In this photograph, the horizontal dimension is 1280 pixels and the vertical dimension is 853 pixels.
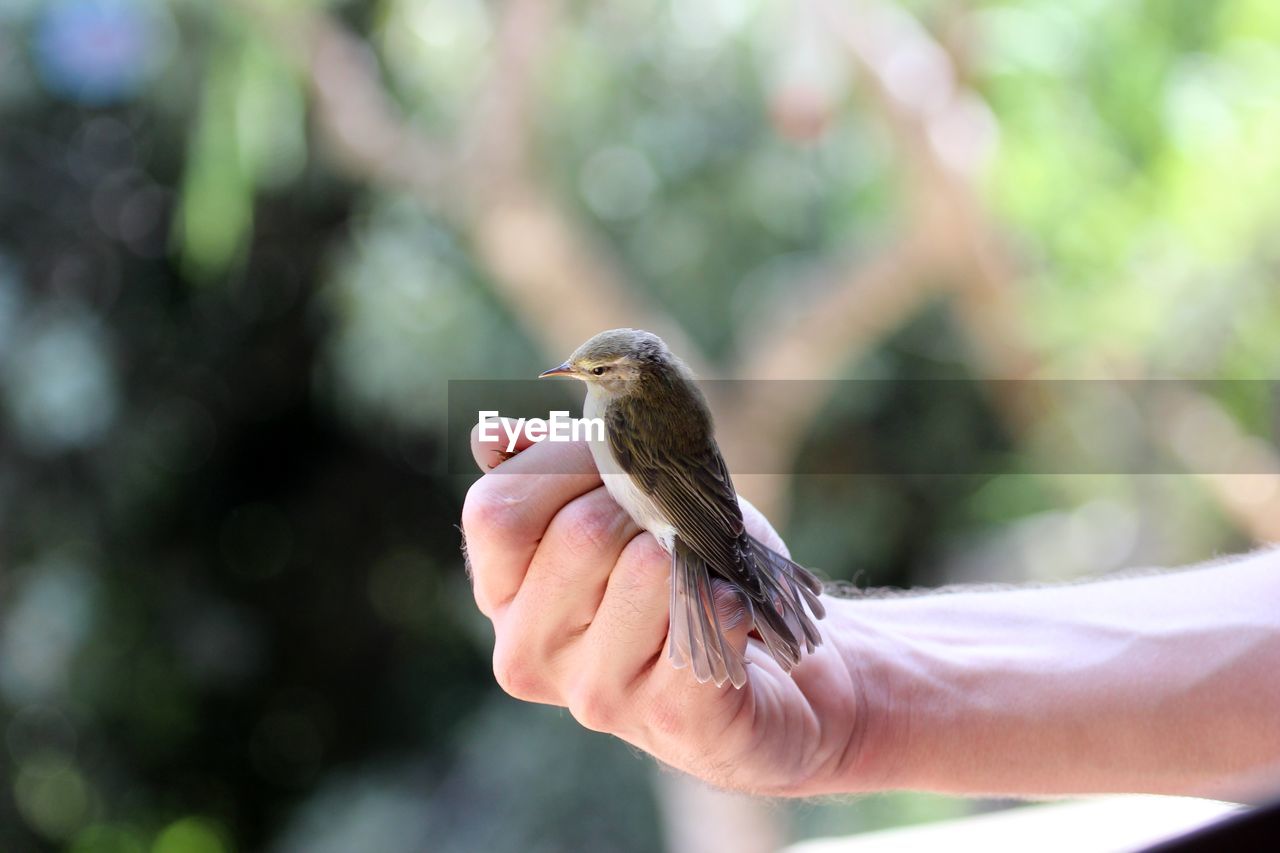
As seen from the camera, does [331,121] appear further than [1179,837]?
Yes

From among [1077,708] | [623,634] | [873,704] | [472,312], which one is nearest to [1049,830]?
[1077,708]

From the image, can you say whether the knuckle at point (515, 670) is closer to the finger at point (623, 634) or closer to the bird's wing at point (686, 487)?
the finger at point (623, 634)

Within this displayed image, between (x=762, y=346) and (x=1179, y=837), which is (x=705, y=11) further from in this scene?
(x=1179, y=837)

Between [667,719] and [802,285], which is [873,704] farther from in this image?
[802,285]

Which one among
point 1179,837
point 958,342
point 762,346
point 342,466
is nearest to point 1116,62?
point 958,342

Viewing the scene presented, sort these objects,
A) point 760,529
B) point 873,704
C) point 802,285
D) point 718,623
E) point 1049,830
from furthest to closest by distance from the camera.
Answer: point 802,285 → point 1049,830 → point 873,704 → point 760,529 → point 718,623

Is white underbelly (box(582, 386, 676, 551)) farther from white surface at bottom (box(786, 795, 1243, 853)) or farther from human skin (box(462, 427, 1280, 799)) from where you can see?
white surface at bottom (box(786, 795, 1243, 853))
